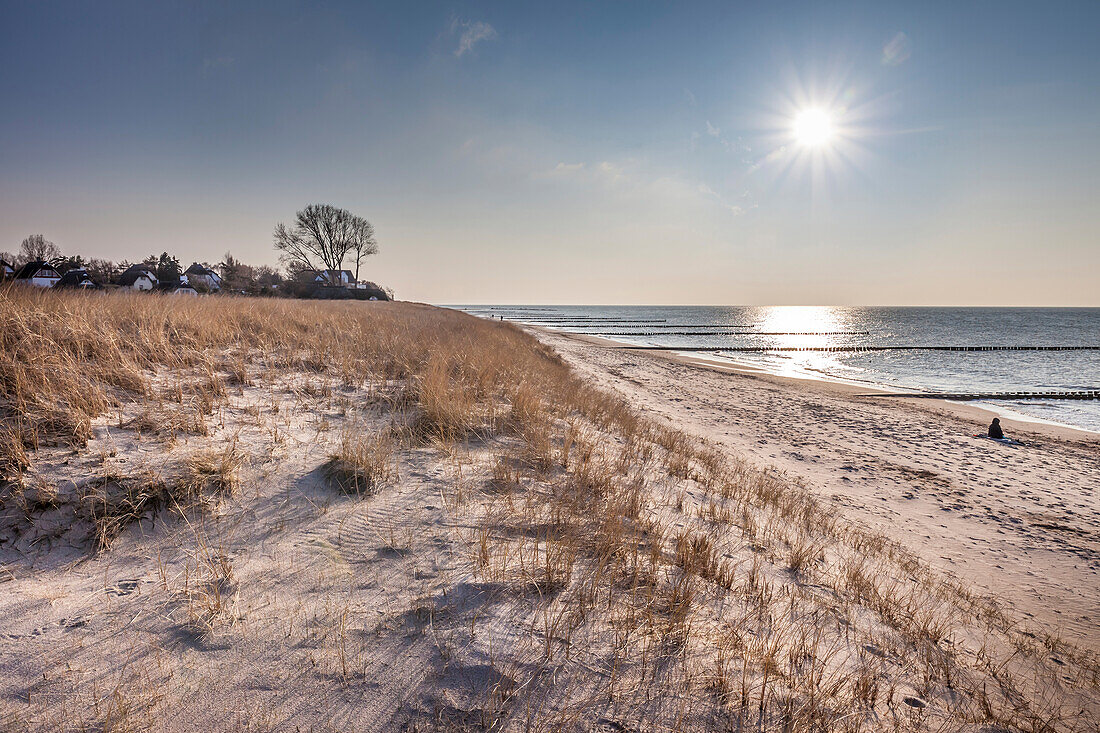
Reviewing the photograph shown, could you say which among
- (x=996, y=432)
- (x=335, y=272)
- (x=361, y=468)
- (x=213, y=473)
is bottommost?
(x=996, y=432)

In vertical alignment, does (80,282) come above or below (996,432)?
above

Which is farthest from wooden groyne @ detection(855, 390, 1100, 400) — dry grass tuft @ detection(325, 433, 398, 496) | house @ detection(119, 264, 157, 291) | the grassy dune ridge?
house @ detection(119, 264, 157, 291)

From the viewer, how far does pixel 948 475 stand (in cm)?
981

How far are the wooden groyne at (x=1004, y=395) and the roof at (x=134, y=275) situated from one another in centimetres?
7614

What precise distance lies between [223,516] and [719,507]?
574 centimetres

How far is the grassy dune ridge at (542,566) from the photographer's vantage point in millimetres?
2500

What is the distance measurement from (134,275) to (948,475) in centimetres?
7825

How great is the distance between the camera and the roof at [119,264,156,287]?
173ft

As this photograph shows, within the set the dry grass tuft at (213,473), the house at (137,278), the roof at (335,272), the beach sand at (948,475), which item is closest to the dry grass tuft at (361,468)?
the dry grass tuft at (213,473)

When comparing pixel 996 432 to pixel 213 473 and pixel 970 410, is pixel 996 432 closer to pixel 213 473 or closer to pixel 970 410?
pixel 970 410

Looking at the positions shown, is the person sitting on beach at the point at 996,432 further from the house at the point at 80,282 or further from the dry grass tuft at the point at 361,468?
the house at the point at 80,282

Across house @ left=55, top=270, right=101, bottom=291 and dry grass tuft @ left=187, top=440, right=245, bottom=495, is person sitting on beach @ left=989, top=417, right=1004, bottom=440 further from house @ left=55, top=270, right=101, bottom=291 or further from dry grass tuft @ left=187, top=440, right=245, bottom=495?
house @ left=55, top=270, right=101, bottom=291

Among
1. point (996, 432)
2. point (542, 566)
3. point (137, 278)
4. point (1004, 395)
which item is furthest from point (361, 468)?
point (137, 278)

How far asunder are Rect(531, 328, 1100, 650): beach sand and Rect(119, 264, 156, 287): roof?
66.2m
